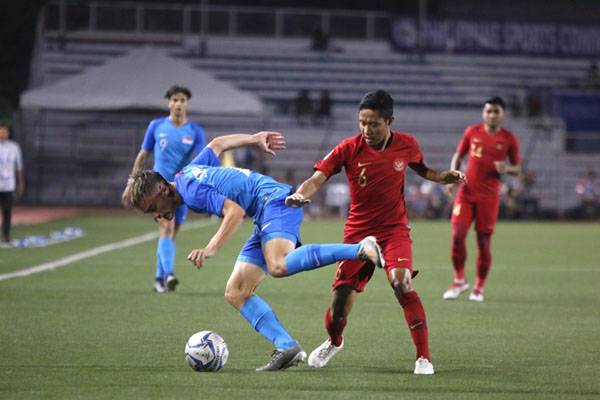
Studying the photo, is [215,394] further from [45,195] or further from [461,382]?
[45,195]

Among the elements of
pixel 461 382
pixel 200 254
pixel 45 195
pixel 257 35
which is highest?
pixel 257 35

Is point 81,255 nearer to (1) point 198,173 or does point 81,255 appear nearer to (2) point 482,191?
(2) point 482,191

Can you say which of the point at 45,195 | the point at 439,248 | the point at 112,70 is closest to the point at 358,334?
the point at 439,248

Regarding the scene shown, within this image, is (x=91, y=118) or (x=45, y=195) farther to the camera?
(x=91, y=118)

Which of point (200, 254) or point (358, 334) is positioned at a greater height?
point (200, 254)

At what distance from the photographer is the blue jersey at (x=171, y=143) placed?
11703 mm

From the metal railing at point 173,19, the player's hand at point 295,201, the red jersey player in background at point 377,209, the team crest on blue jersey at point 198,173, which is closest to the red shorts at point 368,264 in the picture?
the red jersey player in background at point 377,209

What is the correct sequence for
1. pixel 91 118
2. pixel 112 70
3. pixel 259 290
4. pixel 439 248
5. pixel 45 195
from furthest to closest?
pixel 91 118 → pixel 45 195 → pixel 112 70 → pixel 439 248 → pixel 259 290

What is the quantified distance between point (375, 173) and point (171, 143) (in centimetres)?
534

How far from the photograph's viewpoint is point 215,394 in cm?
580

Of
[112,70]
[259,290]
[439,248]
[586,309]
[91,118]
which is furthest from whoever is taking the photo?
[91,118]

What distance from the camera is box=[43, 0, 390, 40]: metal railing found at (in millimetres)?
36781

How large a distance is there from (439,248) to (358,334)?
34.6 ft

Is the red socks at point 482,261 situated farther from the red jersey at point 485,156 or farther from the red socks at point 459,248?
the red jersey at point 485,156
